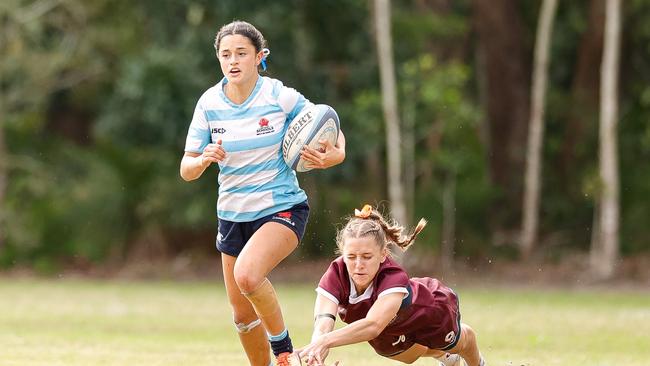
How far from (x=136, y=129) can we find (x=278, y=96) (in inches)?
653

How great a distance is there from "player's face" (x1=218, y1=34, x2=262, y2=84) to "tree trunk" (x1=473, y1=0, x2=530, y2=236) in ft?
63.4

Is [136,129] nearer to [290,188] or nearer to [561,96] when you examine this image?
[561,96]

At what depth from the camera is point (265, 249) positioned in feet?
25.4

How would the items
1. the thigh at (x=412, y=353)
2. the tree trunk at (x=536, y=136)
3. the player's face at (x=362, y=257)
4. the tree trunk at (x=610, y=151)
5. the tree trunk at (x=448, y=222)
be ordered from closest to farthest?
the player's face at (x=362, y=257) < the thigh at (x=412, y=353) < the tree trunk at (x=610, y=151) < the tree trunk at (x=536, y=136) < the tree trunk at (x=448, y=222)

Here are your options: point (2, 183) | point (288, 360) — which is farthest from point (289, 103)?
point (2, 183)

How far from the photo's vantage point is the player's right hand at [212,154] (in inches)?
300

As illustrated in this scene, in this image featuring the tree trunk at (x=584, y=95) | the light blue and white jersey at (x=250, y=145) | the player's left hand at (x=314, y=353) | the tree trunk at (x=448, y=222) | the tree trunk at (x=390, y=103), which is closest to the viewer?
the player's left hand at (x=314, y=353)

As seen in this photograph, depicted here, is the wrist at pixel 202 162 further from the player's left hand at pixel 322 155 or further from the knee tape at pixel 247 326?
the knee tape at pixel 247 326

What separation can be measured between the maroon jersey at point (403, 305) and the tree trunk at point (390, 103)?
1578cm

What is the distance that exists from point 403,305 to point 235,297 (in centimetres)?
138

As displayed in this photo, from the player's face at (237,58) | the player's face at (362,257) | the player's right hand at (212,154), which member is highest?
the player's face at (237,58)

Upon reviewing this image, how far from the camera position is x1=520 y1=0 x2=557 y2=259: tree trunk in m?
24.5

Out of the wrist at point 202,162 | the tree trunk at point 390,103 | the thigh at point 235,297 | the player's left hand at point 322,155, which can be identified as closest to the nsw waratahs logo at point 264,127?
the player's left hand at point 322,155

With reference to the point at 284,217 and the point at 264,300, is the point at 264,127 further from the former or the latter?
the point at 264,300
